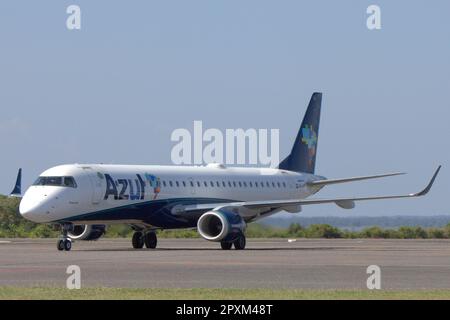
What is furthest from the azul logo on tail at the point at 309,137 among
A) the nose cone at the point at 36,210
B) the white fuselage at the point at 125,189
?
the nose cone at the point at 36,210

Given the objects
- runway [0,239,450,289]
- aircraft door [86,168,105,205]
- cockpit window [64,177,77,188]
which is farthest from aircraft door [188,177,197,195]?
runway [0,239,450,289]

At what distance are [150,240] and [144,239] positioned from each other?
294 millimetres

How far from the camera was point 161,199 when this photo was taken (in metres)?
53.2

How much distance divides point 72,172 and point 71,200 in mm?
1391

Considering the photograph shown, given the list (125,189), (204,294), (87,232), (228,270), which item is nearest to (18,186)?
(87,232)

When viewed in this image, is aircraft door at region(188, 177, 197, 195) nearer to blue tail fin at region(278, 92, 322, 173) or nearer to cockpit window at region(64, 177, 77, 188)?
cockpit window at region(64, 177, 77, 188)

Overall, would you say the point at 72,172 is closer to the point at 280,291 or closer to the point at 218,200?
the point at 218,200

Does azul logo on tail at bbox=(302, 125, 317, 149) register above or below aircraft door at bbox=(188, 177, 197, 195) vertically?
above

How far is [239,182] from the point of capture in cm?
5919

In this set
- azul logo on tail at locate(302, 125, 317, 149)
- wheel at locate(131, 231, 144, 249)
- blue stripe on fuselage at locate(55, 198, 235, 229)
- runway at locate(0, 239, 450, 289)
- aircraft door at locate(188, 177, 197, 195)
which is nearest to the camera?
runway at locate(0, 239, 450, 289)

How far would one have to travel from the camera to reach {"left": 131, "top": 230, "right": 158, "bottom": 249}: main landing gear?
53.3 meters

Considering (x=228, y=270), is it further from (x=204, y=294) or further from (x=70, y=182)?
(x=70, y=182)

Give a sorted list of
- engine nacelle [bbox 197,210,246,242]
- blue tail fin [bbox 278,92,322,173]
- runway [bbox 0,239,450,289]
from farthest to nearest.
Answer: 1. blue tail fin [bbox 278,92,322,173]
2. engine nacelle [bbox 197,210,246,242]
3. runway [bbox 0,239,450,289]
